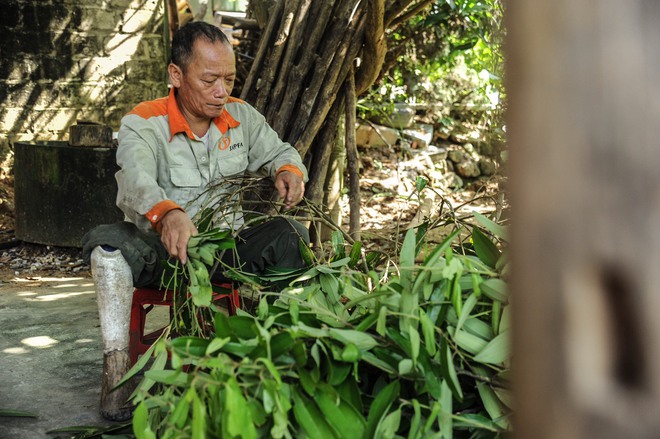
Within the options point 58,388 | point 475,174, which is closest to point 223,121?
point 58,388

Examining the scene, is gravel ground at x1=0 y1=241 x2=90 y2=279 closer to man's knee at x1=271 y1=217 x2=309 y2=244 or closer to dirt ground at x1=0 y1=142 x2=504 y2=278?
dirt ground at x1=0 y1=142 x2=504 y2=278

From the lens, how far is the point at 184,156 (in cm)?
300

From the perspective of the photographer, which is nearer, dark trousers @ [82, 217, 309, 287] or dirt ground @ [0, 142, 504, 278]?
dark trousers @ [82, 217, 309, 287]

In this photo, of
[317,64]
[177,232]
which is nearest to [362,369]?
[177,232]

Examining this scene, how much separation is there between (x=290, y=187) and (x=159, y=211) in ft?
1.74

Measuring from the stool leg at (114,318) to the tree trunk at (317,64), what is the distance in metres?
1.90

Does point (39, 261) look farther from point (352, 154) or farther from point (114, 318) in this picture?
point (114, 318)

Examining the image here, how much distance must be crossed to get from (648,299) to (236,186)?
2248 mm

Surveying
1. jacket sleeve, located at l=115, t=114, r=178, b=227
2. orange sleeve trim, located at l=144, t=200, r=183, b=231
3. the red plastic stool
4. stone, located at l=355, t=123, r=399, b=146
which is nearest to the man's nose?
jacket sleeve, located at l=115, t=114, r=178, b=227

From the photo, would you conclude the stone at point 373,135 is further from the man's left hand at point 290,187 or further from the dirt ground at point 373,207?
the man's left hand at point 290,187

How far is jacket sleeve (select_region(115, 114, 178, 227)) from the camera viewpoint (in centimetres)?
258

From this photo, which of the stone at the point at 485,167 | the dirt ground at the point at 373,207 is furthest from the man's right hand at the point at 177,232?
the stone at the point at 485,167

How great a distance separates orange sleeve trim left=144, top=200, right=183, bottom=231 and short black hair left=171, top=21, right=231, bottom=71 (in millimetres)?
679

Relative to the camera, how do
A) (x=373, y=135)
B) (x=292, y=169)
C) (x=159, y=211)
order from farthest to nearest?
1. (x=373, y=135)
2. (x=292, y=169)
3. (x=159, y=211)
